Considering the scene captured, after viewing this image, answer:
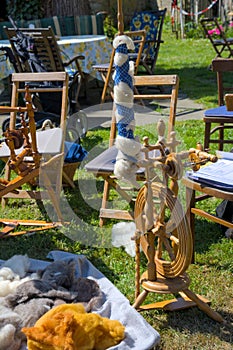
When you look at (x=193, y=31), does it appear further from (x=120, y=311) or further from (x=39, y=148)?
(x=120, y=311)

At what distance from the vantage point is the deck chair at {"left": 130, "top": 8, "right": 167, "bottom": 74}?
766cm

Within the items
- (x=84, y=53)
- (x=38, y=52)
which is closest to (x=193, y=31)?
(x=84, y=53)

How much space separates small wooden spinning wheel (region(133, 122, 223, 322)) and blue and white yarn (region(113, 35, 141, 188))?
6 cm

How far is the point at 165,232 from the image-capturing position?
2404 millimetres

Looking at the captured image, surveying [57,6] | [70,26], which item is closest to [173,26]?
[57,6]

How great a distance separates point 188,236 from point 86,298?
1.99ft

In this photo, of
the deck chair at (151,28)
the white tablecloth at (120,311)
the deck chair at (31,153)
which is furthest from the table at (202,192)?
the deck chair at (151,28)

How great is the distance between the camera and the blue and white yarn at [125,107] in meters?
2.25

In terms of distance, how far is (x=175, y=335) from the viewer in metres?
2.40

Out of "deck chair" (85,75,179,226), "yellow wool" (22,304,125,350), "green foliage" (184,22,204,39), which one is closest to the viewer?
"yellow wool" (22,304,125,350)

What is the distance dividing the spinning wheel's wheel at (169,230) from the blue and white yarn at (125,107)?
16 centimetres

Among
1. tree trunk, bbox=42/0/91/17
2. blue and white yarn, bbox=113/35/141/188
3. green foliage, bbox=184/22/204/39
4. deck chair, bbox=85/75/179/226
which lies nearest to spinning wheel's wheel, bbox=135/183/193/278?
blue and white yarn, bbox=113/35/141/188

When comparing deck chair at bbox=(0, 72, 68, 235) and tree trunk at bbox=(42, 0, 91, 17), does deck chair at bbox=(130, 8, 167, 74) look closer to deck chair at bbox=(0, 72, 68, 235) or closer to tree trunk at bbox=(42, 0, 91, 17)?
tree trunk at bbox=(42, 0, 91, 17)

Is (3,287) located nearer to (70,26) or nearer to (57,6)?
(70,26)
